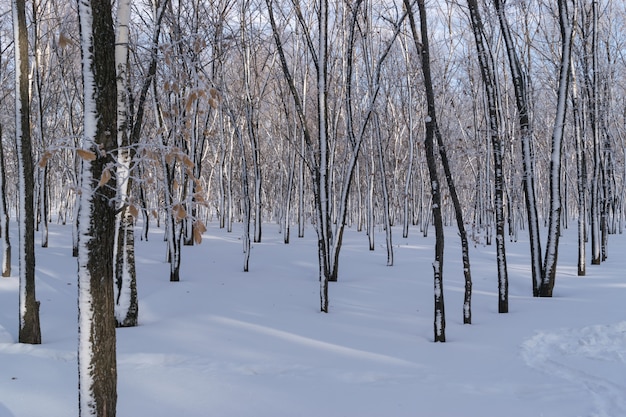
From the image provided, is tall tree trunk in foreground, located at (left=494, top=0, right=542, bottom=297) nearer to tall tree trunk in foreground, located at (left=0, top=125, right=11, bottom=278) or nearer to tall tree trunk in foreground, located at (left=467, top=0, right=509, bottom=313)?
tall tree trunk in foreground, located at (left=467, top=0, right=509, bottom=313)

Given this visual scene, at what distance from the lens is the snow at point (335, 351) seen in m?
4.23

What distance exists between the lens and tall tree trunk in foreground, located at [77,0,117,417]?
2918 mm

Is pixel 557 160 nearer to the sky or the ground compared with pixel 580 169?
nearer to the ground

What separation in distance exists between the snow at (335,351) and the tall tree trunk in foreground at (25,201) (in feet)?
1.05

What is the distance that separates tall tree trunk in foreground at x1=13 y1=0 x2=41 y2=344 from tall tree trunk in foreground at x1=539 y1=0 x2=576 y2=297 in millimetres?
8641

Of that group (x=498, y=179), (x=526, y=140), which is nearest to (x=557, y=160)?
(x=526, y=140)

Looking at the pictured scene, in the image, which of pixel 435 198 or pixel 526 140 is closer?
pixel 435 198

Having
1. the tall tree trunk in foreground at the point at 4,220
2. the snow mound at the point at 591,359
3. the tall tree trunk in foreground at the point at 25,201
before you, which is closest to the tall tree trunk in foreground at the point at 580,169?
the snow mound at the point at 591,359

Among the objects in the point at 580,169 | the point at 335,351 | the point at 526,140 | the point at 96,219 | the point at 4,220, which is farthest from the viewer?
the point at 580,169

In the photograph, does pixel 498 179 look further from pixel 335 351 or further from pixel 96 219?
pixel 96 219

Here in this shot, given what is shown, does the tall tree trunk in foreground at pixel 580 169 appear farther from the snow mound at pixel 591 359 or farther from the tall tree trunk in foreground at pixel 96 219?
the tall tree trunk in foreground at pixel 96 219

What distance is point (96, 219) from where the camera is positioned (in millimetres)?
2951

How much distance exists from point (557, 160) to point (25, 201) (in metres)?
8.98

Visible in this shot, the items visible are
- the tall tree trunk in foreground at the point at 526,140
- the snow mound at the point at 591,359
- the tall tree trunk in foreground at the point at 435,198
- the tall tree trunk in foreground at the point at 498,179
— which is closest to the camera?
the snow mound at the point at 591,359
